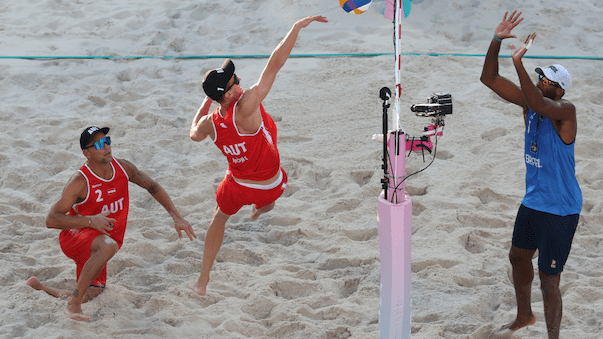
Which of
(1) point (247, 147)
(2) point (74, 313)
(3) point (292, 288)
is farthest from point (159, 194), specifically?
(3) point (292, 288)

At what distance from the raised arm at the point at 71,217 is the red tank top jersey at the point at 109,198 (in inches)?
2.9

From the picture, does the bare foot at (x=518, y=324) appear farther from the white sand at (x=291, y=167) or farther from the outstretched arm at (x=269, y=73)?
the outstretched arm at (x=269, y=73)

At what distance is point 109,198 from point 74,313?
0.70 m

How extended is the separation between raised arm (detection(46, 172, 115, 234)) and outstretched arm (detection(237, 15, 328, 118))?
1.02 metres

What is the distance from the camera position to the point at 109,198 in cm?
342

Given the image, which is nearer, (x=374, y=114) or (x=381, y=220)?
(x=381, y=220)

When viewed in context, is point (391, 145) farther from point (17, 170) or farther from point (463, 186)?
point (17, 170)

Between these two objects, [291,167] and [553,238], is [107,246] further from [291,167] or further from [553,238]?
[553,238]

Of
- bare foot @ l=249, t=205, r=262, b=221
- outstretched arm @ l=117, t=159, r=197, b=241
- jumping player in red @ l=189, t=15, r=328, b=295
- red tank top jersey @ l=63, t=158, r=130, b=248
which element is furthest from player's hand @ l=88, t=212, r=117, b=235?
bare foot @ l=249, t=205, r=262, b=221

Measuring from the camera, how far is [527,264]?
2998 millimetres

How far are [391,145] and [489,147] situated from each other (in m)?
3.06

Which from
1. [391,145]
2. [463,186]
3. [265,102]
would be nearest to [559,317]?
[391,145]

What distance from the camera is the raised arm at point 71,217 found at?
3213mm

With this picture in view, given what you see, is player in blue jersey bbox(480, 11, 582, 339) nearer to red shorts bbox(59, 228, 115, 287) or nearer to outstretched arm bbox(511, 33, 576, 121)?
outstretched arm bbox(511, 33, 576, 121)
